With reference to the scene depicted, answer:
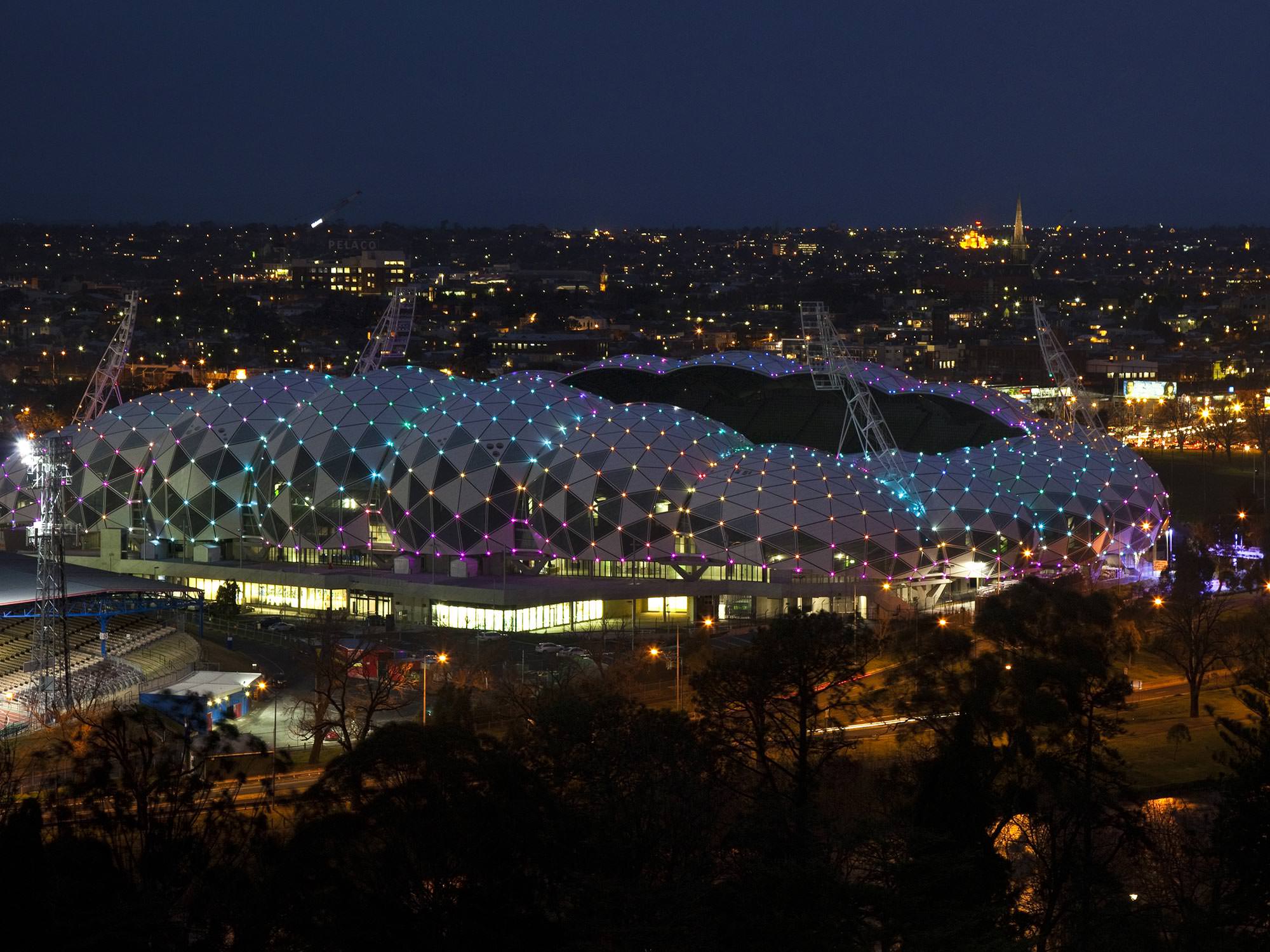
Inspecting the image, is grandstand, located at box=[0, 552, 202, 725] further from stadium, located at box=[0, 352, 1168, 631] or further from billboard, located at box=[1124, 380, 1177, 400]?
billboard, located at box=[1124, 380, 1177, 400]

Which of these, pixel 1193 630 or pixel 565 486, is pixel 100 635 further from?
pixel 1193 630

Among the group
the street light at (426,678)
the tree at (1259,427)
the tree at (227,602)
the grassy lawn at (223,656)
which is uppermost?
the tree at (1259,427)

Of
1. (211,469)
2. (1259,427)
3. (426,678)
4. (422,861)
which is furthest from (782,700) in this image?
(1259,427)

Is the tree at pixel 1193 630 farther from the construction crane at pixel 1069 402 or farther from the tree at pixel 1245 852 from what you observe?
the tree at pixel 1245 852

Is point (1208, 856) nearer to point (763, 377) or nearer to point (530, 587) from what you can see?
point (530, 587)

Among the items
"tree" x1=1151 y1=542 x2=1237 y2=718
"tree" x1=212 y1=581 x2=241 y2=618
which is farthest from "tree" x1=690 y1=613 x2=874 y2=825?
"tree" x1=212 y1=581 x2=241 y2=618

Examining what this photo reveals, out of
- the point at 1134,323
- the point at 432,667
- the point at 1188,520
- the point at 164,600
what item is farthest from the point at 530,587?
the point at 1134,323

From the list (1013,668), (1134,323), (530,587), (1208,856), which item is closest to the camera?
(1208,856)

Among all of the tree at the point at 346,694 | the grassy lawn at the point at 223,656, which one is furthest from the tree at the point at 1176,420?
the tree at the point at 346,694
